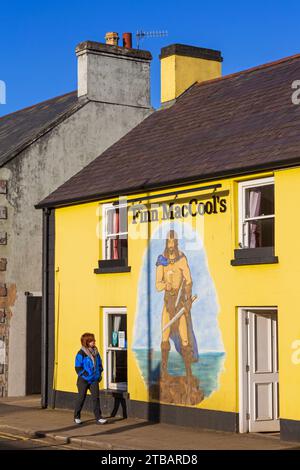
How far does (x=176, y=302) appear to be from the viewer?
59.0ft

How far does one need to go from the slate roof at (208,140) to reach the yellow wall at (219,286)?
401 mm

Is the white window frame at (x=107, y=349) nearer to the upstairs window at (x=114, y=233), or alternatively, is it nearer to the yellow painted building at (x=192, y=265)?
the yellow painted building at (x=192, y=265)

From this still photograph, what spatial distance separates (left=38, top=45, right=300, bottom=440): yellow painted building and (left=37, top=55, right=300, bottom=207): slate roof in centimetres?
4

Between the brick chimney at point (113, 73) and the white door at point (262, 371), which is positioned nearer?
the white door at point (262, 371)

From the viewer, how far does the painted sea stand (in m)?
16.8

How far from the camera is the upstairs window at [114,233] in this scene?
65.3 feet

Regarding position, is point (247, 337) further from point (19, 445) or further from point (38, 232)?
point (38, 232)

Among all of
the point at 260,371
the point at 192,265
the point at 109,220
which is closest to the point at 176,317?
the point at 192,265

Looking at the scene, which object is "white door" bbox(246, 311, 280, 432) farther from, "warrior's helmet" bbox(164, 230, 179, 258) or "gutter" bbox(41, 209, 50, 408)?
"gutter" bbox(41, 209, 50, 408)

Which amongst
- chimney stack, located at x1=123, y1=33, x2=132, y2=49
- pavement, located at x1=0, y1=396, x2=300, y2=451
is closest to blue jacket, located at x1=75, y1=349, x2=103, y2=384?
pavement, located at x1=0, y1=396, x2=300, y2=451

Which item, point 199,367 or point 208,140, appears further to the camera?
point 208,140

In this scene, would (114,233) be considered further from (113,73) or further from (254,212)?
(113,73)

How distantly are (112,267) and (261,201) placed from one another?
432 cm

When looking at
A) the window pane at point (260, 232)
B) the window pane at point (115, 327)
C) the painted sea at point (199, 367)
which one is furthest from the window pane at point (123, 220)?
the window pane at point (260, 232)
